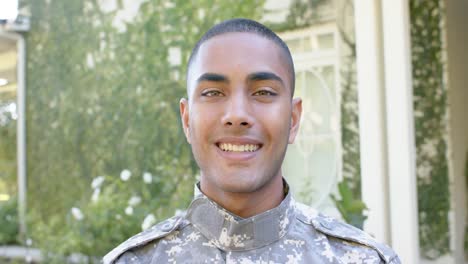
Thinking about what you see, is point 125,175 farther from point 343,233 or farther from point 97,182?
point 343,233

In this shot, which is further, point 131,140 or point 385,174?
point 131,140

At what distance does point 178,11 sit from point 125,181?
62.7 inches

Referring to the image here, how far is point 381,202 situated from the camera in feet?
11.2

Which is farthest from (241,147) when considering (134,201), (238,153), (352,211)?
(134,201)

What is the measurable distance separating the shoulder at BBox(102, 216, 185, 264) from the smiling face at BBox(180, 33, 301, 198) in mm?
204

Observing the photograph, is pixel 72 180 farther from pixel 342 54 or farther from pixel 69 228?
pixel 342 54

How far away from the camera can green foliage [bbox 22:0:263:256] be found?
5.26 m

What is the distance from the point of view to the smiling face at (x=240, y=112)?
143cm

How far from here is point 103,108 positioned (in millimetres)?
5910

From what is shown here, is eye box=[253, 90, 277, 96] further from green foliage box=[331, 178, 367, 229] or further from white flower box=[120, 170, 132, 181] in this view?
white flower box=[120, 170, 132, 181]

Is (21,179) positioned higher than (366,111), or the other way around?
(366,111)

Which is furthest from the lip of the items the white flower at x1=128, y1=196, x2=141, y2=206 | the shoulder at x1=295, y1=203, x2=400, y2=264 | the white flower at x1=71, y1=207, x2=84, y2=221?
the white flower at x1=71, y1=207, x2=84, y2=221

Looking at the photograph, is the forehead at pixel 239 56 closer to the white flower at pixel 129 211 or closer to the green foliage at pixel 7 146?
the white flower at pixel 129 211

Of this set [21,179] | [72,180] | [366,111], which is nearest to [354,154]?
[366,111]
